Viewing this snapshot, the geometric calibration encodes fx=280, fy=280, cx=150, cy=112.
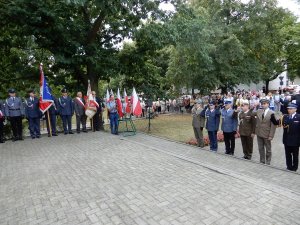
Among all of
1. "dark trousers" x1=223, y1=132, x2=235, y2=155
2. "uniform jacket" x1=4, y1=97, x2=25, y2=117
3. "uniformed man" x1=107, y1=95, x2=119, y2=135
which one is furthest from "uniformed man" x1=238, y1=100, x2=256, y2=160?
"uniform jacket" x1=4, y1=97, x2=25, y2=117

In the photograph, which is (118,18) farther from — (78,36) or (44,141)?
(44,141)

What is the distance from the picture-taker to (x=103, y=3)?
10.9m

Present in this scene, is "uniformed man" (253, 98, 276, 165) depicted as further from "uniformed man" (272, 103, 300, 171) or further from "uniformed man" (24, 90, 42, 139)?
"uniformed man" (24, 90, 42, 139)

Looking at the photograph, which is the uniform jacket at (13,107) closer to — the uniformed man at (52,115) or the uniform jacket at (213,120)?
the uniformed man at (52,115)

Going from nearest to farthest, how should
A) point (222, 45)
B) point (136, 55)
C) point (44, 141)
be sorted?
point (44, 141)
point (136, 55)
point (222, 45)

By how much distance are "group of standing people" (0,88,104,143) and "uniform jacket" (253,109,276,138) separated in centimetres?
803

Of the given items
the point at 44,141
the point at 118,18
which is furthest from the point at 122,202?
the point at 118,18

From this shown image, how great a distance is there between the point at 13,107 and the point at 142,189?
8282 mm

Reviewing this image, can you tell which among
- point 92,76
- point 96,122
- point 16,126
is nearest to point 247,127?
point 96,122

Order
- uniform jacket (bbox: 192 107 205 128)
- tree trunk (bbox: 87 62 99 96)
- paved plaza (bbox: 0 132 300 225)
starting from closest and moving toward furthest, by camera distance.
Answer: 1. paved plaza (bbox: 0 132 300 225)
2. uniform jacket (bbox: 192 107 205 128)
3. tree trunk (bbox: 87 62 99 96)

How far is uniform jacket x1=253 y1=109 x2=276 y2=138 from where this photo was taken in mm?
8000

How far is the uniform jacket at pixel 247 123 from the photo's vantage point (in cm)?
870

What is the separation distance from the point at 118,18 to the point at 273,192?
12.4 meters

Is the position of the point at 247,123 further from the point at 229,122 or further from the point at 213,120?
the point at 213,120
